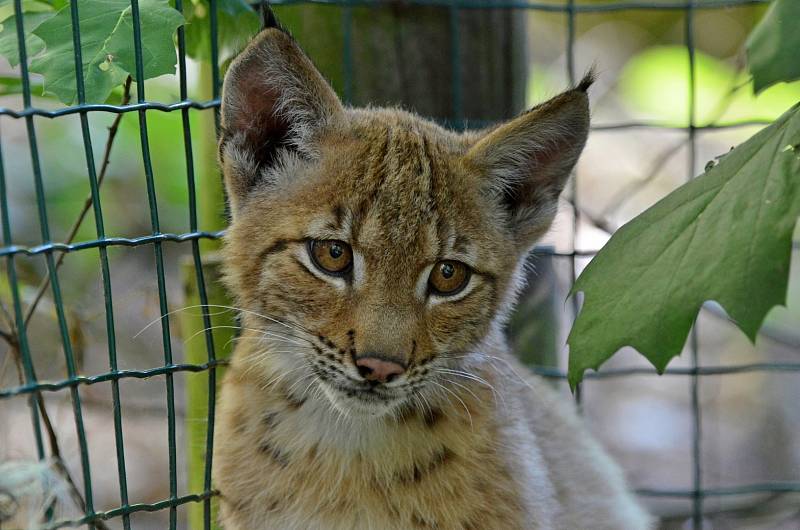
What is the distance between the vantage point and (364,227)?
3783mm

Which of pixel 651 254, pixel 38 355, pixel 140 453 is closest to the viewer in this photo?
pixel 651 254

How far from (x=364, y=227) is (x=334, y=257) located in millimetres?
159

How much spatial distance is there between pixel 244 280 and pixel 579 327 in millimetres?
1533

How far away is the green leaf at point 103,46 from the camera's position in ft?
10.7

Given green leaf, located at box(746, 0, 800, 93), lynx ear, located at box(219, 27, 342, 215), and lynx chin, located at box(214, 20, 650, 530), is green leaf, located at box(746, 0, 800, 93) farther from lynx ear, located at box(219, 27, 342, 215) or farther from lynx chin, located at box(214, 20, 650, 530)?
lynx ear, located at box(219, 27, 342, 215)

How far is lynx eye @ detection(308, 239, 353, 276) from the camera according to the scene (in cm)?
379

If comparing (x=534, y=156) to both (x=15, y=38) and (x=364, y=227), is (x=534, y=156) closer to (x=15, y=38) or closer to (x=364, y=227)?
(x=364, y=227)

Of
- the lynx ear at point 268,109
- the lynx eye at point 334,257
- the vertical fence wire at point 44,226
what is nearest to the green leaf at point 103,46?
the vertical fence wire at point 44,226

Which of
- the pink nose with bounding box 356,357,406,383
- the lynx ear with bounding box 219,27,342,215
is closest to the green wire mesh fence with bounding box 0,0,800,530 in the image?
the lynx ear with bounding box 219,27,342,215

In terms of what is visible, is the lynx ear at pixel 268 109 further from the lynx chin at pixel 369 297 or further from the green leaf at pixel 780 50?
the green leaf at pixel 780 50

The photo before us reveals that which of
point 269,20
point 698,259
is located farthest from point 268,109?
point 698,259

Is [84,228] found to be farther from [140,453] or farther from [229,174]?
[229,174]

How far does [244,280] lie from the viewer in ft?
13.3

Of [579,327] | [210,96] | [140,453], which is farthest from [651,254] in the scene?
[140,453]
